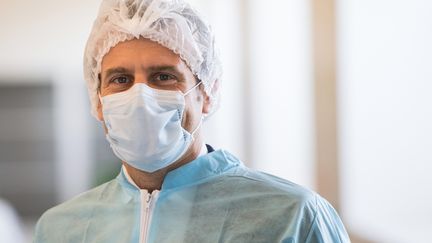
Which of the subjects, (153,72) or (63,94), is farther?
(63,94)

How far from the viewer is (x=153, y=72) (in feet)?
4.39

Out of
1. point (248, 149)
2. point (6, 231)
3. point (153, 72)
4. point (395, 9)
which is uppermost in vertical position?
point (395, 9)

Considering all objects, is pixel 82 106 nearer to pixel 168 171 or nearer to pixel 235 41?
pixel 235 41

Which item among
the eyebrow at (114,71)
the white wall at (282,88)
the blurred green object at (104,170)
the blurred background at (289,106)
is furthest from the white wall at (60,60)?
the eyebrow at (114,71)

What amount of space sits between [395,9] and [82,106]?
2.96 meters

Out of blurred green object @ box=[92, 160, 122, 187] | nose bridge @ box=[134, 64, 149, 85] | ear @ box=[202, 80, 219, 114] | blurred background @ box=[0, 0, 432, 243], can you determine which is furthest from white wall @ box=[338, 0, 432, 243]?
blurred green object @ box=[92, 160, 122, 187]

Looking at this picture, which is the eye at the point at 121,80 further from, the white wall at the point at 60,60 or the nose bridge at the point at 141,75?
the white wall at the point at 60,60

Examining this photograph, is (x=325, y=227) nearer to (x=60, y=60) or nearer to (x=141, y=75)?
(x=141, y=75)

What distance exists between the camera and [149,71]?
52.4 inches

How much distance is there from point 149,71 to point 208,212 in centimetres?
32

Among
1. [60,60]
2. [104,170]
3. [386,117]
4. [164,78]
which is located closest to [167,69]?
[164,78]

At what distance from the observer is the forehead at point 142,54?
4.36 feet

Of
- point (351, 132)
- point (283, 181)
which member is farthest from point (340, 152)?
point (283, 181)

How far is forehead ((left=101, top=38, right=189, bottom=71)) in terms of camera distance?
1.33 metres
